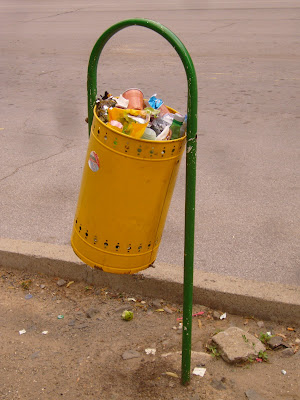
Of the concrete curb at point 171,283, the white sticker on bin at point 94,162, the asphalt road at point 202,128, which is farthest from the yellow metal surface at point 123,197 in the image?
the asphalt road at point 202,128

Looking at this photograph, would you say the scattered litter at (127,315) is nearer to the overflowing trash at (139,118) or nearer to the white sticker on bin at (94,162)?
the white sticker on bin at (94,162)

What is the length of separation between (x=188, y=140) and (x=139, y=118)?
23 centimetres

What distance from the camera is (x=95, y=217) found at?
2.41m

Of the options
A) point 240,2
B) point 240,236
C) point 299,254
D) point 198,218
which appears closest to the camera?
point 299,254

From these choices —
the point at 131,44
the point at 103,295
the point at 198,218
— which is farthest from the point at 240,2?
the point at 103,295

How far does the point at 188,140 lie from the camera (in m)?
2.21

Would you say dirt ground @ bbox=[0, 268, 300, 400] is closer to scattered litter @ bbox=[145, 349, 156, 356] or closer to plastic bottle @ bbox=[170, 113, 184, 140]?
scattered litter @ bbox=[145, 349, 156, 356]

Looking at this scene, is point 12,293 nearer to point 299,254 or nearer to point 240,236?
point 240,236

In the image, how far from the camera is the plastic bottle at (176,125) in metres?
2.32

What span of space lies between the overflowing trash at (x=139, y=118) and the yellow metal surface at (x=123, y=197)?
0.06 meters

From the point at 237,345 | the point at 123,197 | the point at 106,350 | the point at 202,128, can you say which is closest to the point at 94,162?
the point at 123,197

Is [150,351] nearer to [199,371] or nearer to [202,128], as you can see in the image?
[199,371]

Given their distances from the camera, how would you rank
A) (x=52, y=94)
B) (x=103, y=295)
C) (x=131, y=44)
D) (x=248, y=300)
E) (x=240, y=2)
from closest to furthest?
(x=248, y=300)
(x=103, y=295)
(x=52, y=94)
(x=131, y=44)
(x=240, y=2)

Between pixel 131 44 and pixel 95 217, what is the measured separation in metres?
9.63
